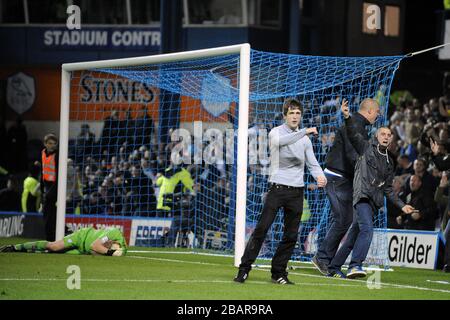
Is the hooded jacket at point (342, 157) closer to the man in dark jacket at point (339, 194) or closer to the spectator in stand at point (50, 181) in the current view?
the man in dark jacket at point (339, 194)

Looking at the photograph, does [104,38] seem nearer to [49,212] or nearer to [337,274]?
[49,212]

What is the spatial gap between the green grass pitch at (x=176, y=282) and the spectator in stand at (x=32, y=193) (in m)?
8.86

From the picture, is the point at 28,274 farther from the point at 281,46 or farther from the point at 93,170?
the point at 281,46

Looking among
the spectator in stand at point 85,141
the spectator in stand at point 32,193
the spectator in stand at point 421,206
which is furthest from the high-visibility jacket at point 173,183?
the spectator in stand at point 421,206

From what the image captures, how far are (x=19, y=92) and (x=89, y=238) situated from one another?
2104cm

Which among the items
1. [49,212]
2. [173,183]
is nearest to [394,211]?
[173,183]

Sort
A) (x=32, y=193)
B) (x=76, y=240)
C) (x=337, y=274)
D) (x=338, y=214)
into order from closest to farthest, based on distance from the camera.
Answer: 1. (x=337, y=274)
2. (x=338, y=214)
3. (x=76, y=240)
4. (x=32, y=193)

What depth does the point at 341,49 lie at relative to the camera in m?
33.8

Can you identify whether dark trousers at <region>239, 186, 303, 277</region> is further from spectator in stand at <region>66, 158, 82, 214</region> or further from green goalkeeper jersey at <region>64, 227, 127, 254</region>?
spectator in stand at <region>66, 158, 82, 214</region>

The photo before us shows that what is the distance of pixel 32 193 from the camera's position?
25.6 meters

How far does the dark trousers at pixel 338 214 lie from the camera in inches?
582

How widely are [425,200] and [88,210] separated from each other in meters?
8.12

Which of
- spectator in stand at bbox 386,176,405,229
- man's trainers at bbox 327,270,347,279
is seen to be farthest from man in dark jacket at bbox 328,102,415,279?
spectator in stand at bbox 386,176,405,229
